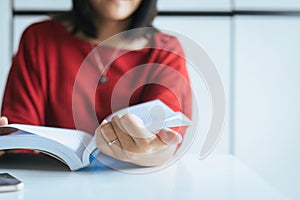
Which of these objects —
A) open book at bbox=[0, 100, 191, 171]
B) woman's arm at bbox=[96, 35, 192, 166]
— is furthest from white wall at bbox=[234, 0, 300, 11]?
open book at bbox=[0, 100, 191, 171]

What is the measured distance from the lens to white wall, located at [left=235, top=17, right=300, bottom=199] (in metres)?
2.02

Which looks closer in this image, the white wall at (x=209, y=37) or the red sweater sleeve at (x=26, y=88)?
the red sweater sleeve at (x=26, y=88)

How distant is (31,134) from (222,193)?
1.13ft

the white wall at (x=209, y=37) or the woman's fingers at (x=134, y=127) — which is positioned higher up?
the woman's fingers at (x=134, y=127)

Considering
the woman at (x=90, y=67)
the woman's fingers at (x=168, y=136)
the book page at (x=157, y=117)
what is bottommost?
the woman at (x=90, y=67)

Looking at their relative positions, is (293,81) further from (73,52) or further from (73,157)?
(73,157)

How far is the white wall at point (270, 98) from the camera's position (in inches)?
79.7

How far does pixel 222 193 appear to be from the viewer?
762 millimetres

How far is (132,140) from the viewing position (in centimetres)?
89

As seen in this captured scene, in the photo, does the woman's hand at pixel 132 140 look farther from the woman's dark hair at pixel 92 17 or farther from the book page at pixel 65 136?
the woman's dark hair at pixel 92 17

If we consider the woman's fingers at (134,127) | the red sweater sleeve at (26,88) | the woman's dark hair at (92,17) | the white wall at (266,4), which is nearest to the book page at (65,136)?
the woman's fingers at (134,127)

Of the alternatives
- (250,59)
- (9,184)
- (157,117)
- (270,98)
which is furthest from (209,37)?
(9,184)

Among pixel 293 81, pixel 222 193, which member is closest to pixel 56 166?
pixel 222 193

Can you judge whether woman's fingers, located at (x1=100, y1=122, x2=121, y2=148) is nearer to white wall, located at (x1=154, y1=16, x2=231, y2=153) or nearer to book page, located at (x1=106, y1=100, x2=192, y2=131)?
book page, located at (x1=106, y1=100, x2=192, y2=131)
